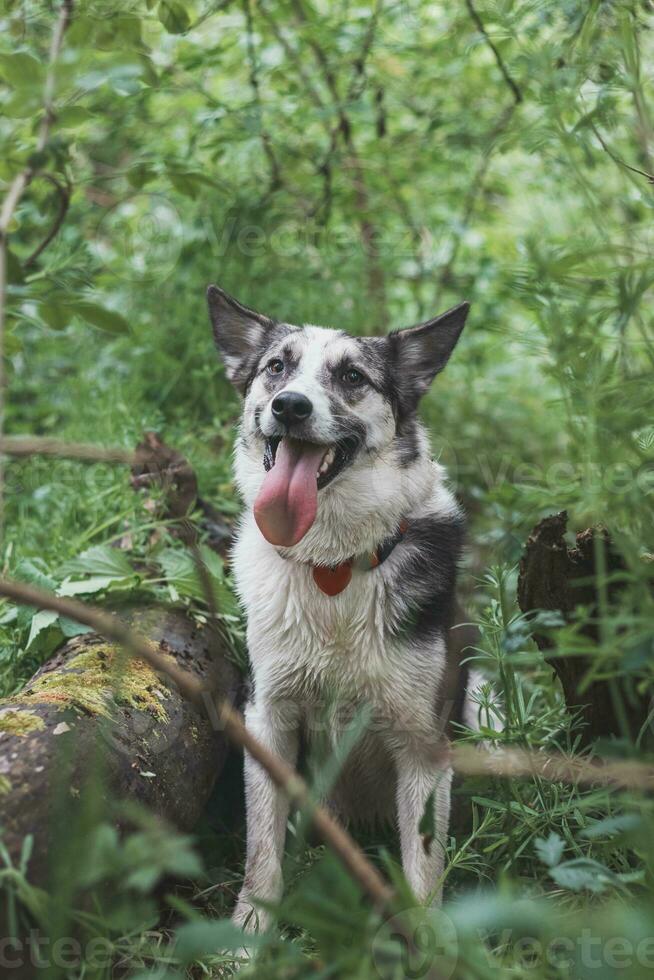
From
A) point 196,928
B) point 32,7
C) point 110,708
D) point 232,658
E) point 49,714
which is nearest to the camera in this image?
point 196,928

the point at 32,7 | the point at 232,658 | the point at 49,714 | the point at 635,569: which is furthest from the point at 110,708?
the point at 32,7

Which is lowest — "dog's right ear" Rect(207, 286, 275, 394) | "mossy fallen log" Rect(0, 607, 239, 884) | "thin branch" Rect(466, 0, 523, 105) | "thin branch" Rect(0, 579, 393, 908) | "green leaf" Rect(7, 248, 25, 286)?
"mossy fallen log" Rect(0, 607, 239, 884)

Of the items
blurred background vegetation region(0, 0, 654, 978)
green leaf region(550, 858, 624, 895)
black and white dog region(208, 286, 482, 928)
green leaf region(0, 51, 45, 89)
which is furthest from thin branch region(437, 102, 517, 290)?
green leaf region(550, 858, 624, 895)

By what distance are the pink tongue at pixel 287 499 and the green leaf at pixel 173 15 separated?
1.62 meters

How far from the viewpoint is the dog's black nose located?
2.72 m

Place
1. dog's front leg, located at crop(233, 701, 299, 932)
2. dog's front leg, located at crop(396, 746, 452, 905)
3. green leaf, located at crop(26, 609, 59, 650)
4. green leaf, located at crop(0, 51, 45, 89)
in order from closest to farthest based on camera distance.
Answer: green leaf, located at crop(0, 51, 45, 89), dog's front leg, located at crop(396, 746, 452, 905), dog's front leg, located at crop(233, 701, 299, 932), green leaf, located at crop(26, 609, 59, 650)

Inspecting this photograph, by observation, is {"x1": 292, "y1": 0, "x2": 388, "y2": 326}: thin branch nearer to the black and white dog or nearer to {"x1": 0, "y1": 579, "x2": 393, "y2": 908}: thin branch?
the black and white dog

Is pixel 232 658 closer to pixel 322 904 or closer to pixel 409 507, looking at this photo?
pixel 409 507

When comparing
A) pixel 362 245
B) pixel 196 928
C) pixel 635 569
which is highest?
pixel 362 245

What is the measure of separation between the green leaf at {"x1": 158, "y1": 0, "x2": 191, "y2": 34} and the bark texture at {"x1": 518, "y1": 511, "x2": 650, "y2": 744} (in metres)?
2.19

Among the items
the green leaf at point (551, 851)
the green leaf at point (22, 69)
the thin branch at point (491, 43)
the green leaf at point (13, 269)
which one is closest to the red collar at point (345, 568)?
the green leaf at point (551, 851)

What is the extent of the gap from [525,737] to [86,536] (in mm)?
2006

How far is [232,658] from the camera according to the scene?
3.29 meters

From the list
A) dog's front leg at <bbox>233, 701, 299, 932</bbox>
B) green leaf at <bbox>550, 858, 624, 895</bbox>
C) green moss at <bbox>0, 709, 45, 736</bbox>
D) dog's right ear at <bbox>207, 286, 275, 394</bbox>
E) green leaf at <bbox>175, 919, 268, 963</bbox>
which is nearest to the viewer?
green leaf at <bbox>175, 919, 268, 963</bbox>
